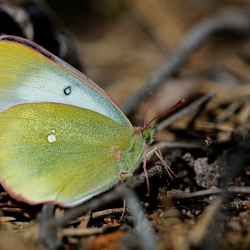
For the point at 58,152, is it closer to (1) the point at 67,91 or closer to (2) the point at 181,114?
(1) the point at 67,91

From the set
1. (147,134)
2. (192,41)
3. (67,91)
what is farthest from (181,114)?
(192,41)

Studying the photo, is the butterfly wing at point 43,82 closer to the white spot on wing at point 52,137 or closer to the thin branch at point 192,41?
the white spot on wing at point 52,137

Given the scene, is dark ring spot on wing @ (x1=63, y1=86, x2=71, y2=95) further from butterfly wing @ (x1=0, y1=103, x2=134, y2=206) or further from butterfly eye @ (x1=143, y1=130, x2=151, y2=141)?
butterfly eye @ (x1=143, y1=130, x2=151, y2=141)

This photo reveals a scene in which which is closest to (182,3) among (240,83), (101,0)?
(101,0)

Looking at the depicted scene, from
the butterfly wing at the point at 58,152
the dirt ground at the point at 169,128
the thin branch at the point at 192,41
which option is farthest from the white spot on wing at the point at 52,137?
the thin branch at the point at 192,41

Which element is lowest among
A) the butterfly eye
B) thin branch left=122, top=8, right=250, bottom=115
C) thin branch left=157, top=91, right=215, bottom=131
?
the butterfly eye

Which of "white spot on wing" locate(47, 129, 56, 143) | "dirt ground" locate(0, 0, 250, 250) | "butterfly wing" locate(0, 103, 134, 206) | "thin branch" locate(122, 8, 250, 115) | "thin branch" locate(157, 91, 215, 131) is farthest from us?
"thin branch" locate(122, 8, 250, 115)

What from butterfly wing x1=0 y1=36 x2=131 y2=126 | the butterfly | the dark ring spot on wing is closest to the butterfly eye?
the butterfly
